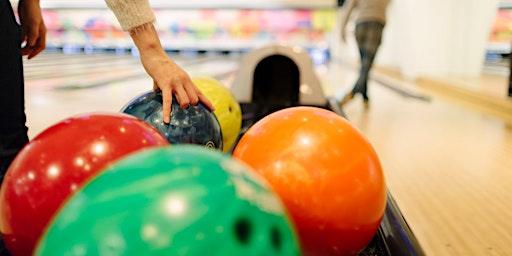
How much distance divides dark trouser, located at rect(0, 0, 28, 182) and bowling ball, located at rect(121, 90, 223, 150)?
0.93 ft

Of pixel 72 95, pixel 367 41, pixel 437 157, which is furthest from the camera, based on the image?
pixel 72 95

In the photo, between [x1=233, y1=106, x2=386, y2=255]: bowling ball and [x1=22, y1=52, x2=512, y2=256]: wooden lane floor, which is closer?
[x1=233, y1=106, x2=386, y2=255]: bowling ball

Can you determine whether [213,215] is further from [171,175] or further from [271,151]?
[271,151]

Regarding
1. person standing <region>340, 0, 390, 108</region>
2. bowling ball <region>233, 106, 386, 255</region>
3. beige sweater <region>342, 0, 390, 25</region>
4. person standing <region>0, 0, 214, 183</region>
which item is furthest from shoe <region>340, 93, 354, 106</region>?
bowling ball <region>233, 106, 386, 255</region>

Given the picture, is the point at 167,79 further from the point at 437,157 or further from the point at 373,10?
the point at 373,10

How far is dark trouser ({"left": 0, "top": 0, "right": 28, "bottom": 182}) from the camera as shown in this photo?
3.40ft

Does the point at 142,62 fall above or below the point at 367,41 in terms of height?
above

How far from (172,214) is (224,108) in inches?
42.1

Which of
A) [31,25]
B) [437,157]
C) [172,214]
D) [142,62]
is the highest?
[31,25]

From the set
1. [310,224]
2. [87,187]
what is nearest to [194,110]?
[310,224]

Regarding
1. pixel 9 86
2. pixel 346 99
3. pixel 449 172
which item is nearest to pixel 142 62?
pixel 9 86

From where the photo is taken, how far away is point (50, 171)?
716 millimetres

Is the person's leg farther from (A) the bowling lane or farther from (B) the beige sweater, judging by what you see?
(A) the bowling lane

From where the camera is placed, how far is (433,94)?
414 centimetres
